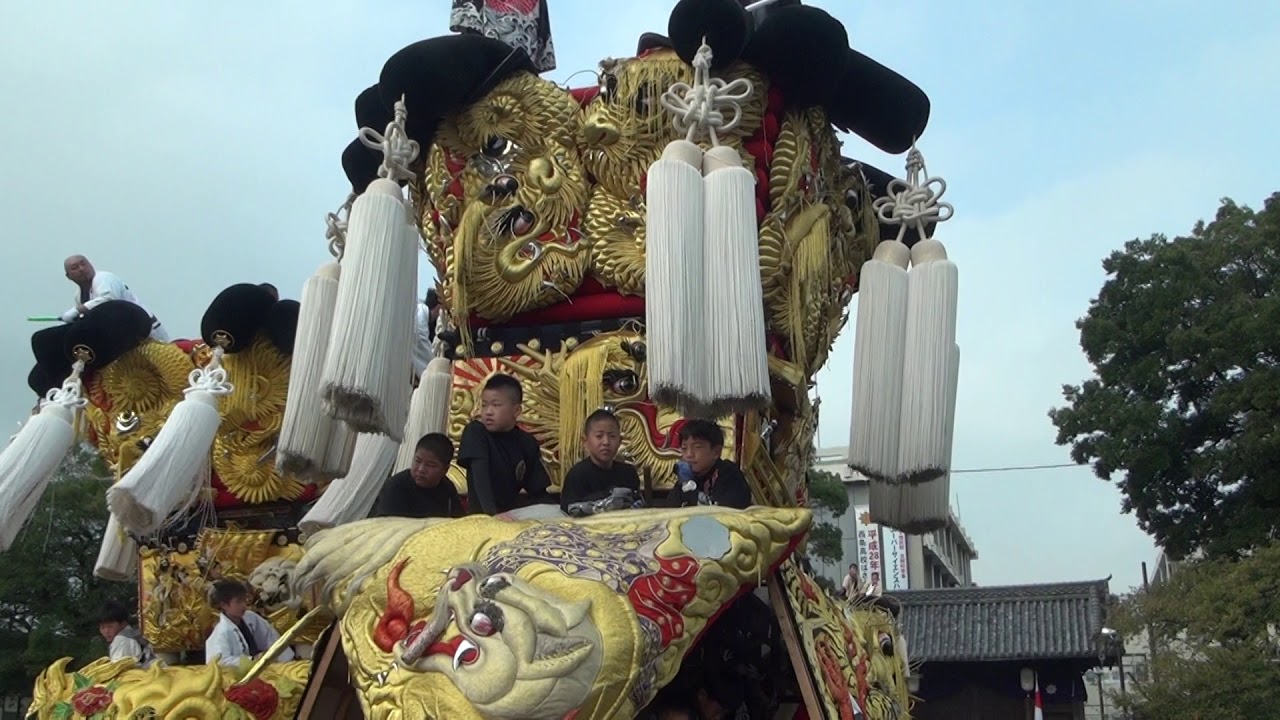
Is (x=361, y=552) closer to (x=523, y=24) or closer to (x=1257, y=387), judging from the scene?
(x=523, y=24)

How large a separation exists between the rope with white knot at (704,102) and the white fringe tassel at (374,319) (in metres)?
1.22

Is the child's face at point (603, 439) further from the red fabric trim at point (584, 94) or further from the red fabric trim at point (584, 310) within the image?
the red fabric trim at point (584, 94)

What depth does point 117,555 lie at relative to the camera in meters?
7.64

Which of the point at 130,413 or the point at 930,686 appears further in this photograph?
the point at 930,686

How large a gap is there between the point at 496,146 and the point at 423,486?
5.86 feet

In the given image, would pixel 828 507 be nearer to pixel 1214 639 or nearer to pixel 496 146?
pixel 1214 639

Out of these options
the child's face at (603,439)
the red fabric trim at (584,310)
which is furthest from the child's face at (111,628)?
the child's face at (603,439)

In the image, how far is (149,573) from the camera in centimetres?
751

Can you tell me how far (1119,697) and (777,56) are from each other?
11133 mm

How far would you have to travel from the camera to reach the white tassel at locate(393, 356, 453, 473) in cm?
591

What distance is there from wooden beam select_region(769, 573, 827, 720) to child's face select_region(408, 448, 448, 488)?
139 centimetres

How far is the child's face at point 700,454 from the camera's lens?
4902 millimetres

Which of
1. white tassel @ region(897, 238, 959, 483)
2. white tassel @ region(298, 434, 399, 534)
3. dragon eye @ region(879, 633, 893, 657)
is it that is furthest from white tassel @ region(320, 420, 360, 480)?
dragon eye @ region(879, 633, 893, 657)

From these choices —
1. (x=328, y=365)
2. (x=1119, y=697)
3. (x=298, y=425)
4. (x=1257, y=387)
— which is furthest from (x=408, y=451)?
(x=1257, y=387)
